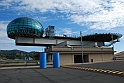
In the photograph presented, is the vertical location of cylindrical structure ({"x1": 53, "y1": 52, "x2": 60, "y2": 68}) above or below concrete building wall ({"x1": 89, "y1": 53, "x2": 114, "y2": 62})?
above

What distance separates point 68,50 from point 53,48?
4.76 metres

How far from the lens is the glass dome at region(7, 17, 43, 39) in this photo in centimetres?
4878

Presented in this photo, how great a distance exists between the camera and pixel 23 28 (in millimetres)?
49094

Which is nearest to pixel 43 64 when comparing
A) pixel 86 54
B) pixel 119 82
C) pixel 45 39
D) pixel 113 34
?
pixel 119 82

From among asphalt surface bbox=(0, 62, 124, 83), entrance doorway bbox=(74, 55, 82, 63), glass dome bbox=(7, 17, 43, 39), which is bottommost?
entrance doorway bbox=(74, 55, 82, 63)

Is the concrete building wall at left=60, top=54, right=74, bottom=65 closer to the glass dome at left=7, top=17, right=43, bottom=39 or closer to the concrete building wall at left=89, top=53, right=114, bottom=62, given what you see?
the concrete building wall at left=89, top=53, right=114, bottom=62

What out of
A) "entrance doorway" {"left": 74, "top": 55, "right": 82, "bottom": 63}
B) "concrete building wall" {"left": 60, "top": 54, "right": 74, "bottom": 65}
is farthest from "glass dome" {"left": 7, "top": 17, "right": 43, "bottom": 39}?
"entrance doorway" {"left": 74, "top": 55, "right": 82, "bottom": 63}

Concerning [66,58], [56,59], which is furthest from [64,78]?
[66,58]

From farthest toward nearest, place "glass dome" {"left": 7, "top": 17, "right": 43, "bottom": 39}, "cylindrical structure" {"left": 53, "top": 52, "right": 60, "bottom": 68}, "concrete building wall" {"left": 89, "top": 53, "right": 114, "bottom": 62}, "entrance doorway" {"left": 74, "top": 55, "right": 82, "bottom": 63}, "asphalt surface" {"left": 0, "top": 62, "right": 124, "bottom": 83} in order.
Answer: "entrance doorway" {"left": 74, "top": 55, "right": 82, "bottom": 63}
"glass dome" {"left": 7, "top": 17, "right": 43, "bottom": 39}
"concrete building wall" {"left": 89, "top": 53, "right": 114, "bottom": 62}
"cylindrical structure" {"left": 53, "top": 52, "right": 60, "bottom": 68}
"asphalt surface" {"left": 0, "top": 62, "right": 124, "bottom": 83}

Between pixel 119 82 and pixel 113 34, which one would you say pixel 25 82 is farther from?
pixel 113 34

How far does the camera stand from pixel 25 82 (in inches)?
371

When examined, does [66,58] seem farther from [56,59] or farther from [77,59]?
[56,59]

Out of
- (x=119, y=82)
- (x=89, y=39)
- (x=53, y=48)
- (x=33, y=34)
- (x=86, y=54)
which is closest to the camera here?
(x=119, y=82)

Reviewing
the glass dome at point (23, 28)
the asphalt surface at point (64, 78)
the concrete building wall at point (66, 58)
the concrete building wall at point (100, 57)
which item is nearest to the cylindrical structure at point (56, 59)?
the asphalt surface at point (64, 78)
